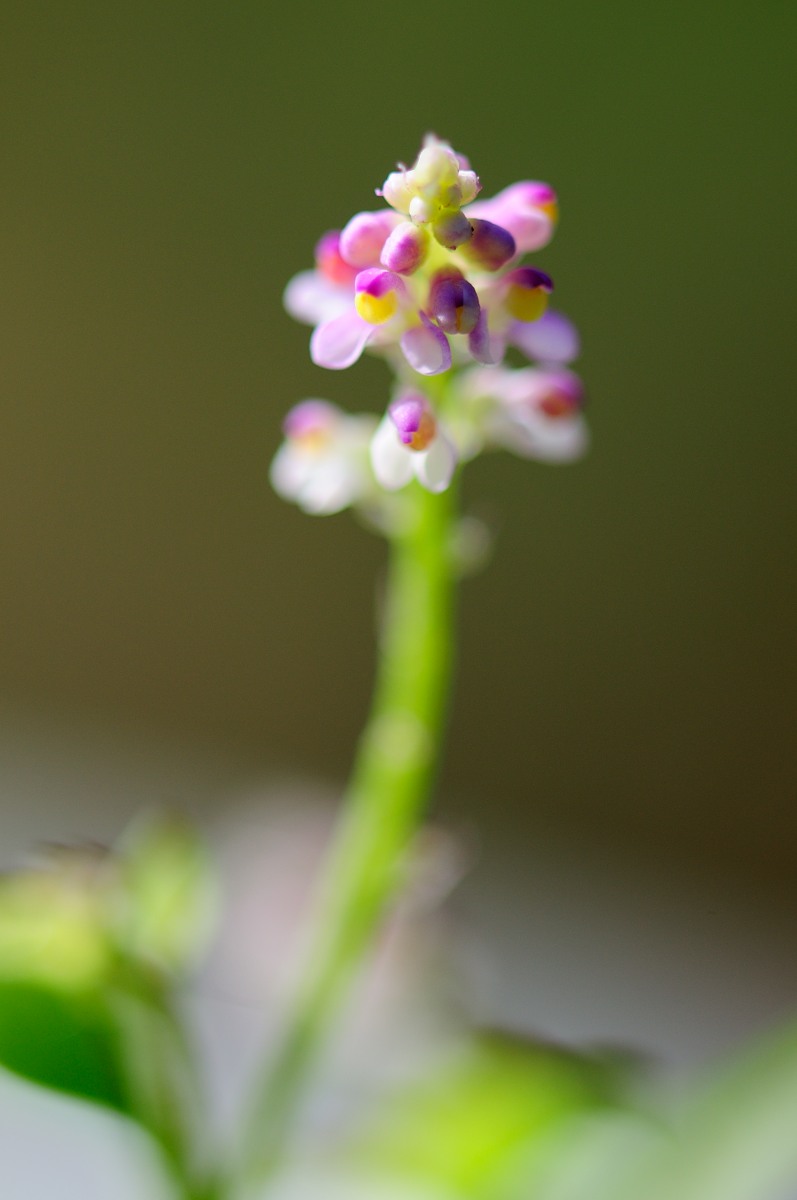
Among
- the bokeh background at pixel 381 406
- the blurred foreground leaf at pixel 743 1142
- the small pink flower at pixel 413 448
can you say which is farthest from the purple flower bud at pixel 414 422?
the bokeh background at pixel 381 406

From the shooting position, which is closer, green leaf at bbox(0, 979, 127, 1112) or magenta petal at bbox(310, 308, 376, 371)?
magenta petal at bbox(310, 308, 376, 371)

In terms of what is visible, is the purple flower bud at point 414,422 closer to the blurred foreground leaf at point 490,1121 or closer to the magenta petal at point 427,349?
the magenta petal at point 427,349

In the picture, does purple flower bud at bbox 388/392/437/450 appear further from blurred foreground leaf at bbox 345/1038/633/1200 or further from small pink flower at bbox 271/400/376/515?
blurred foreground leaf at bbox 345/1038/633/1200

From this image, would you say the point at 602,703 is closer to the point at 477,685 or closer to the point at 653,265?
the point at 477,685

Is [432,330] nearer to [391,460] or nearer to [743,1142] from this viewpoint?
[391,460]

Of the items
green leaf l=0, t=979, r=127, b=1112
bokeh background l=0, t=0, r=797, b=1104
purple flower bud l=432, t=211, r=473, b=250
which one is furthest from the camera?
bokeh background l=0, t=0, r=797, b=1104

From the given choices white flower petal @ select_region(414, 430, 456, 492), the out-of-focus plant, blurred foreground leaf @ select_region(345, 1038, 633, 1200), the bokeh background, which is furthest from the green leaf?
the bokeh background

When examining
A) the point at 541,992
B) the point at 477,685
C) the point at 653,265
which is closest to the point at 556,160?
the point at 653,265

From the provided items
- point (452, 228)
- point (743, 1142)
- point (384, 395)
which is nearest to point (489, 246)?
point (452, 228)
